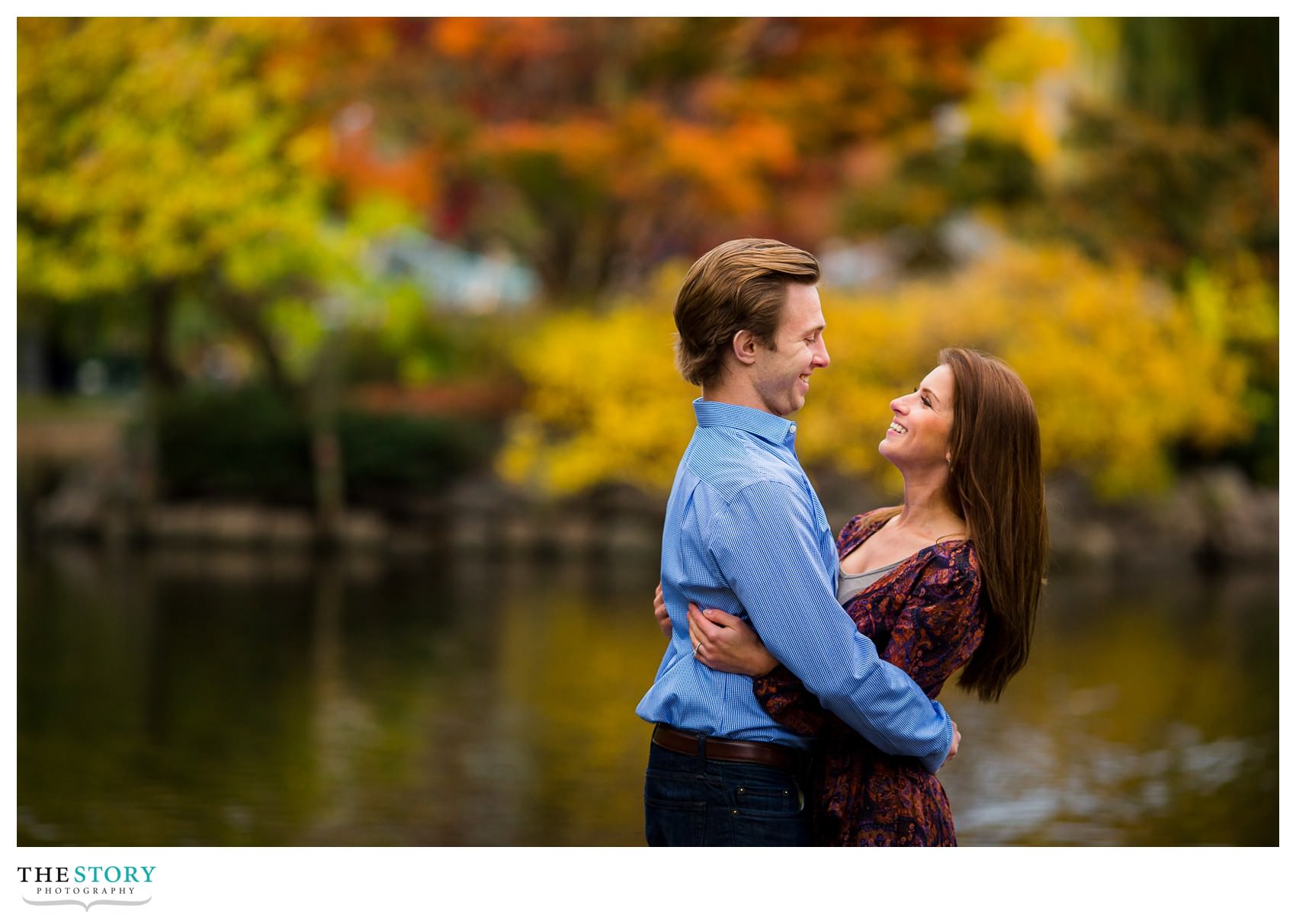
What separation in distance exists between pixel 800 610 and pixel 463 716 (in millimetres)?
7810

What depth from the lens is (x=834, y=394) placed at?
1792 centimetres

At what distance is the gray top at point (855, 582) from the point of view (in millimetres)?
2549

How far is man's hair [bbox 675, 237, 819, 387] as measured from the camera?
239 centimetres

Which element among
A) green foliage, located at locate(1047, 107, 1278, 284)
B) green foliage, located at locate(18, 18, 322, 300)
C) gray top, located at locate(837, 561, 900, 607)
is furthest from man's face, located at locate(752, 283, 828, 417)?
green foliage, located at locate(1047, 107, 1278, 284)

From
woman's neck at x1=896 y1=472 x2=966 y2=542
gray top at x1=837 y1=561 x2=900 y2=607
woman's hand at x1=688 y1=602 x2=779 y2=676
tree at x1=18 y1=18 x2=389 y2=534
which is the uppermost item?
tree at x1=18 y1=18 x2=389 y2=534

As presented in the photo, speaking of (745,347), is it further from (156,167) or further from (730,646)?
(156,167)

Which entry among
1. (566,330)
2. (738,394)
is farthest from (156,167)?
(738,394)

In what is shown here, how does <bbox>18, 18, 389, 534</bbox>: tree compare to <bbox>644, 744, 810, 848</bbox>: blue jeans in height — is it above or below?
above

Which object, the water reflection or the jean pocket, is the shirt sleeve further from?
the water reflection

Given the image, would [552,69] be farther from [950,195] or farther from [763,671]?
[763,671]

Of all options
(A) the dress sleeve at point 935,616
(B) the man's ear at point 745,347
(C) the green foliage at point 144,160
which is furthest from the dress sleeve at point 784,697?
(C) the green foliage at point 144,160

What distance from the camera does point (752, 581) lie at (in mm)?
2373

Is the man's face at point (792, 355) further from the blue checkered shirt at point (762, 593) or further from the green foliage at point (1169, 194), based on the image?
the green foliage at point (1169, 194)
